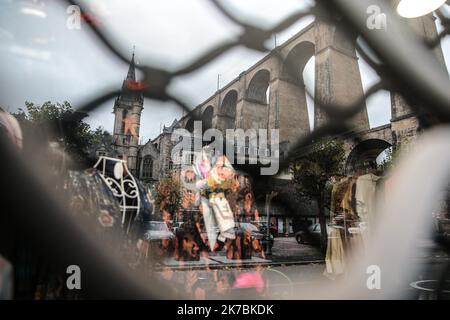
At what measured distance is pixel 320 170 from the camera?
3660 mm

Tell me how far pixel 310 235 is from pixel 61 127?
11.5ft

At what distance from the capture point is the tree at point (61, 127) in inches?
75.4

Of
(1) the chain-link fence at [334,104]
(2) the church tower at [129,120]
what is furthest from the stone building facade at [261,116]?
(1) the chain-link fence at [334,104]

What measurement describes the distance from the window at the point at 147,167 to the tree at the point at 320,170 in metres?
1.98

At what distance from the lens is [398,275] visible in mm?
2934

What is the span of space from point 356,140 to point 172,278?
359 centimetres

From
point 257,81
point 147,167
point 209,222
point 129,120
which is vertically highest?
point 257,81

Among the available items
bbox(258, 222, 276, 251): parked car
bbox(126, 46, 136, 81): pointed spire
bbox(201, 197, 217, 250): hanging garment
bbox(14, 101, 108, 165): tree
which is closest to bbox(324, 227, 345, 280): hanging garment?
bbox(258, 222, 276, 251): parked car

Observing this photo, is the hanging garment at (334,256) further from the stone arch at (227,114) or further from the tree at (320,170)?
the stone arch at (227,114)

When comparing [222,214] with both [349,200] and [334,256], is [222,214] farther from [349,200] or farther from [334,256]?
[349,200]

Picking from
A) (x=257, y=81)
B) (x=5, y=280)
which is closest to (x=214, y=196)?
(x=5, y=280)

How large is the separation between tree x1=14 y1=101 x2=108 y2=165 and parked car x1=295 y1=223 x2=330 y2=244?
315cm

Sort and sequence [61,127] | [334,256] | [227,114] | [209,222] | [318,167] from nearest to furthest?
[61,127], [209,222], [227,114], [334,256], [318,167]
